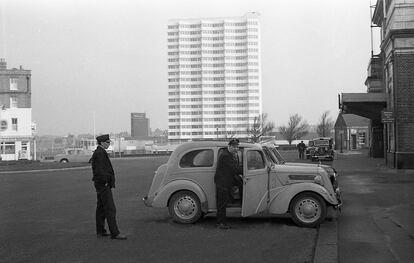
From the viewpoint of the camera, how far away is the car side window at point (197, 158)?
1118 centimetres

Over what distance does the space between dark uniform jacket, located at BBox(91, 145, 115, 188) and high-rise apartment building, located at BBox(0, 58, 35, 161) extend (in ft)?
198

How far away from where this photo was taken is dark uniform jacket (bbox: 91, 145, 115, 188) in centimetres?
936

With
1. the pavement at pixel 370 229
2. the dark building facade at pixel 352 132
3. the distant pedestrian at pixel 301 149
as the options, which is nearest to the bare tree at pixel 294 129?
the dark building facade at pixel 352 132

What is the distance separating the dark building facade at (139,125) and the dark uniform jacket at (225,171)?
148m

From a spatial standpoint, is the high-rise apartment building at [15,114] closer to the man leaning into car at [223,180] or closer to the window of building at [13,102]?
the window of building at [13,102]

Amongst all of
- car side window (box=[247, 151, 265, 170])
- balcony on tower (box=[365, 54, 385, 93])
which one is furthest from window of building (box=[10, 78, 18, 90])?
car side window (box=[247, 151, 265, 170])

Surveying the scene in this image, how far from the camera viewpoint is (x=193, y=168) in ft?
36.6

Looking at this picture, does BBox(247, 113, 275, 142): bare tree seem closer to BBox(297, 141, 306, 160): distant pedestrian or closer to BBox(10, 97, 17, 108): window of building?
BBox(10, 97, 17, 108): window of building

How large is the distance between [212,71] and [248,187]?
101 metres

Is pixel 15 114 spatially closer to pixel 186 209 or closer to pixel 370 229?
pixel 186 209

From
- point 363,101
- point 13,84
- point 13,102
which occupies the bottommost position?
point 363,101

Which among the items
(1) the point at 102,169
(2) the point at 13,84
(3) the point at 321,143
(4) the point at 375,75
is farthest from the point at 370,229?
(2) the point at 13,84

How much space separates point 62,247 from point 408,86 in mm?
22544

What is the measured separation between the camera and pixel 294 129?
337ft
